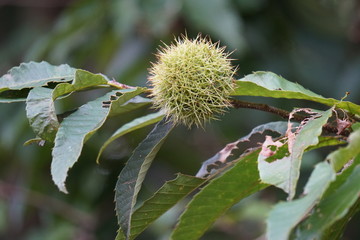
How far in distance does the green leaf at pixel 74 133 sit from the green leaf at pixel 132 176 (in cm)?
11

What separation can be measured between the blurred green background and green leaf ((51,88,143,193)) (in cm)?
143

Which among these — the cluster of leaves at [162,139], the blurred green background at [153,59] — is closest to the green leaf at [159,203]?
the cluster of leaves at [162,139]

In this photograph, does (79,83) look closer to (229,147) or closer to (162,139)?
(162,139)

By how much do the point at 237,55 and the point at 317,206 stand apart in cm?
208

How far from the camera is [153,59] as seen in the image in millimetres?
3045

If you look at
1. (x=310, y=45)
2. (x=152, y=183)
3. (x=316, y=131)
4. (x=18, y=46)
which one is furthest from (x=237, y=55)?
(x=316, y=131)

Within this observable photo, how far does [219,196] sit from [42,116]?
376mm

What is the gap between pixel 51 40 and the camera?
9.12 feet

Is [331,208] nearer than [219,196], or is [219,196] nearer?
[331,208]

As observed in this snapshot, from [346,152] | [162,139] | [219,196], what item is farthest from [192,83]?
[346,152]

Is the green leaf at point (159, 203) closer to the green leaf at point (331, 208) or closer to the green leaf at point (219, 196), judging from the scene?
the green leaf at point (219, 196)

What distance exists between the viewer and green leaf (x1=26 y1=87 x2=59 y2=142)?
1.11 meters

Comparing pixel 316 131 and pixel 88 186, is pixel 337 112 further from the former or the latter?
pixel 88 186

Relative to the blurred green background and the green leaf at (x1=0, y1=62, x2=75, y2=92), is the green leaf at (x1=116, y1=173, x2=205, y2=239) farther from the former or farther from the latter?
the blurred green background
